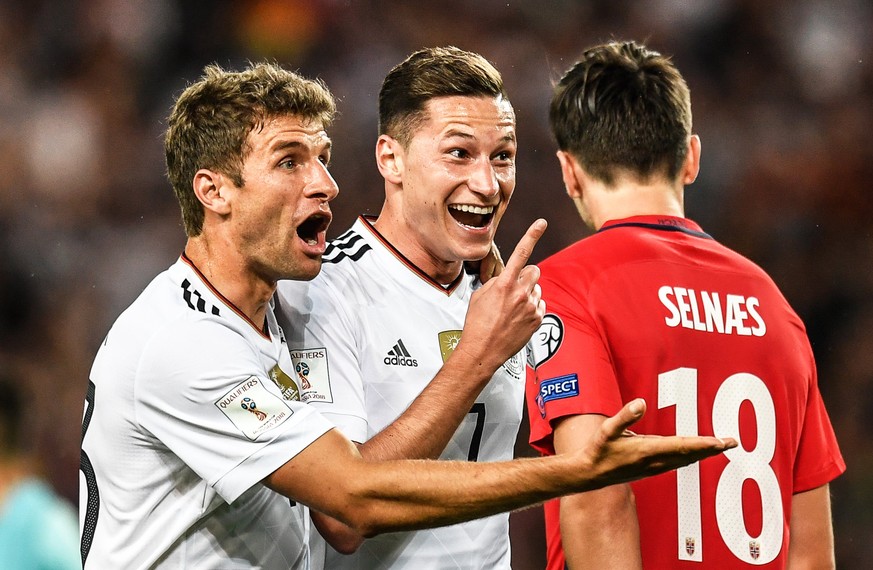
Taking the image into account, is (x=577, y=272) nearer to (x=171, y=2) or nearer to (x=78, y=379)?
(x=78, y=379)

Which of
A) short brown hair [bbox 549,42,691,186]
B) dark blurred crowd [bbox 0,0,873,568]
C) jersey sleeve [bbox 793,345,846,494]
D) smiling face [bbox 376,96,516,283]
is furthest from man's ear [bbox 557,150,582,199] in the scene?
dark blurred crowd [bbox 0,0,873,568]

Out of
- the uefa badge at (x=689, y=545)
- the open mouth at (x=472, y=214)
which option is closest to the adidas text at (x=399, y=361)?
the open mouth at (x=472, y=214)

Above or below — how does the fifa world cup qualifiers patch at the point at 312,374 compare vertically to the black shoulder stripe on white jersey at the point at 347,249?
below

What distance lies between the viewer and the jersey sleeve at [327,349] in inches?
100

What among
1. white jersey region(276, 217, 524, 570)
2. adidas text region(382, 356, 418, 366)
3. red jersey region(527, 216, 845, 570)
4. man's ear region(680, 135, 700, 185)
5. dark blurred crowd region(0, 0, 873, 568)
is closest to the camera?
red jersey region(527, 216, 845, 570)

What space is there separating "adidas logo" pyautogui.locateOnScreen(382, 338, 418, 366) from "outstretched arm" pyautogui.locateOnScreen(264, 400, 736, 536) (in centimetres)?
55

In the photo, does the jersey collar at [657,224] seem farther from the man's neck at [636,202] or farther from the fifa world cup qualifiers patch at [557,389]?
the fifa world cup qualifiers patch at [557,389]

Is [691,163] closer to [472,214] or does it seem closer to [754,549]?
[472,214]

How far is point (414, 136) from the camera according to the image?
2.97 meters

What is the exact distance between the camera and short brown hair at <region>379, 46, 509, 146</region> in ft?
9.70

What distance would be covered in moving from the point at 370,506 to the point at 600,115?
128 centimetres

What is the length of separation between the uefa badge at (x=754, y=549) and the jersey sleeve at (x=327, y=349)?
3.22 feet

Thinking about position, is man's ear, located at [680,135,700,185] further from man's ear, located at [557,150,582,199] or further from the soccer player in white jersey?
the soccer player in white jersey

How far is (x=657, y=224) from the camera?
2695 millimetres
